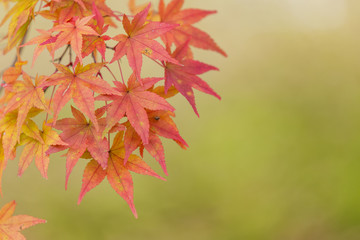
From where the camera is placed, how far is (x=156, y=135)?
0.79 metres

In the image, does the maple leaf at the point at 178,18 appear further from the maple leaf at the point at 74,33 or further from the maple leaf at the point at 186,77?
the maple leaf at the point at 74,33

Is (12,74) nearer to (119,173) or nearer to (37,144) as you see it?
(37,144)

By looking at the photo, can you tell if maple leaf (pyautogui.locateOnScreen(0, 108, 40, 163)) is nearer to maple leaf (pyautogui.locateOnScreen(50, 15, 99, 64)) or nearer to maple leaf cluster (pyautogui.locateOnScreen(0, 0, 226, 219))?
maple leaf cluster (pyautogui.locateOnScreen(0, 0, 226, 219))

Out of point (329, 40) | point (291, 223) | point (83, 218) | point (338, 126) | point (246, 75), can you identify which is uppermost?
point (329, 40)

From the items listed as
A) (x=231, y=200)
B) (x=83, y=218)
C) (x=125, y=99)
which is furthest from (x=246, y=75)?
(x=125, y=99)

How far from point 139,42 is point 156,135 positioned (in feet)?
0.59

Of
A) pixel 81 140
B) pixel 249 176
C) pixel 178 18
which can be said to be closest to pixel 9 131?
pixel 81 140

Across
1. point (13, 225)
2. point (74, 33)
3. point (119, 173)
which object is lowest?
point (13, 225)

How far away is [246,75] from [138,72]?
8.78 feet

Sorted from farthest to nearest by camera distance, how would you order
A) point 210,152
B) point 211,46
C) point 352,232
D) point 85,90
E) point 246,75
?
point 246,75
point 210,152
point 352,232
point 211,46
point 85,90

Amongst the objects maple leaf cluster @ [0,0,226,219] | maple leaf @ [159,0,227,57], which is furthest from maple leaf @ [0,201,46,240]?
maple leaf @ [159,0,227,57]

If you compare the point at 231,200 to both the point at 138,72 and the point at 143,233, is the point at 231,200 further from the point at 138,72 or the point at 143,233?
the point at 138,72

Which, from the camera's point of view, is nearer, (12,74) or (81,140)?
(81,140)

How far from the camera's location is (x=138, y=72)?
72cm
